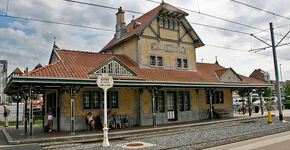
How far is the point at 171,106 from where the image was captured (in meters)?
17.8

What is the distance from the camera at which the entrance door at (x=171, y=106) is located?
57.8 feet

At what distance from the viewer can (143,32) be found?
58.3 feet

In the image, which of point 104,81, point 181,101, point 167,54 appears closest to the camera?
point 104,81

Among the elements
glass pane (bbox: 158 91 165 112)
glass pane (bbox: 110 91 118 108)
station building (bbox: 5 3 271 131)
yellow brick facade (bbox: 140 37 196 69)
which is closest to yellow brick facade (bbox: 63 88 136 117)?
station building (bbox: 5 3 271 131)

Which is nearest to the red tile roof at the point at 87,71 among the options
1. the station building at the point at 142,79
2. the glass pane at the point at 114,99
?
the station building at the point at 142,79

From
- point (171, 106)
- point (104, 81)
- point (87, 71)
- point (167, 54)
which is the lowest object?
point (171, 106)

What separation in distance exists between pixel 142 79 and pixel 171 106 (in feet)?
14.8

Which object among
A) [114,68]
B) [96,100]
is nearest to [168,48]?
[114,68]

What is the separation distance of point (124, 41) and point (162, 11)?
3773mm

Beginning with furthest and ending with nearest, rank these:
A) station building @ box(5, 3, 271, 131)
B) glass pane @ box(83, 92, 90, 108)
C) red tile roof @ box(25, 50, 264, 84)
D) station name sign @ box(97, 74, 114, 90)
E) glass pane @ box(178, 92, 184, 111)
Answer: glass pane @ box(178, 92, 184, 111) → glass pane @ box(83, 92, 90, 108) → station building @ box(5, 3, 271, 131) → red tile roof @ box(25, 50, 264, 84) → station name sign @ box(97, 74, 114, 90)

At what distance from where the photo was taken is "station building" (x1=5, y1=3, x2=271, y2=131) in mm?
12758

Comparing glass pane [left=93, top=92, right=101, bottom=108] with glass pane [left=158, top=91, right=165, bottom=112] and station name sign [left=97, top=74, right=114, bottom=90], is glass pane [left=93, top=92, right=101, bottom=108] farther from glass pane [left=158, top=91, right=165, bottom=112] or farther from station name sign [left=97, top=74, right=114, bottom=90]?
station name sign [left=97, top=74, right=114, bottom=90]

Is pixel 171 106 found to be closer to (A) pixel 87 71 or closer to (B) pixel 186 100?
(B) pixel 186 100

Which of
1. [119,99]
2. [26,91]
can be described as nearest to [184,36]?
[119,99]
